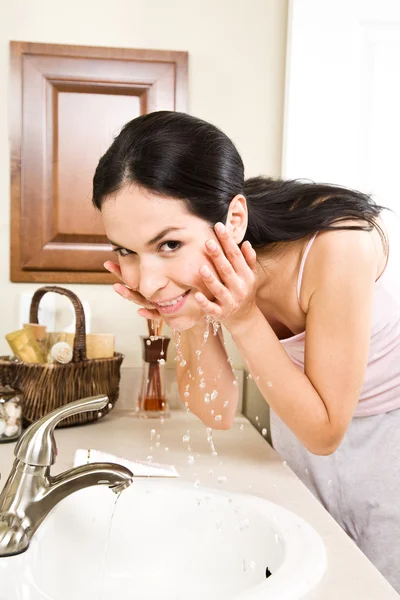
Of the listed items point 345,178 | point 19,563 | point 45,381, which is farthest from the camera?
point 345,178

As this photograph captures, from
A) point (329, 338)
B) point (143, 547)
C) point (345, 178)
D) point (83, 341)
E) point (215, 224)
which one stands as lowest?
point (143, 547)

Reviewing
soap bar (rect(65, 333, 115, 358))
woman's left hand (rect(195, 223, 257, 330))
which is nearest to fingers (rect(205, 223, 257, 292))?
woman's left hand (rect(195, 223, 257, 330))

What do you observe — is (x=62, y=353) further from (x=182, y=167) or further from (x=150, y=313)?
(x=182, y=167)

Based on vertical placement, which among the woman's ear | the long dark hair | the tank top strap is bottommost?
the tank top strap

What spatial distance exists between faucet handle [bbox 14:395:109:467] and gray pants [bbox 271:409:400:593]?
A: 0.68 m

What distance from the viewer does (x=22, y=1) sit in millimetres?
1765

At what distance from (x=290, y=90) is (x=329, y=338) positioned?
0.88 m

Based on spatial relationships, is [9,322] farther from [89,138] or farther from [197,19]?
[197,19]

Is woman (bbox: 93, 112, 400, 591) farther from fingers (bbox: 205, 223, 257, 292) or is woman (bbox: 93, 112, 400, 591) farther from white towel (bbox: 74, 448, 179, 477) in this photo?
white towel (bbox: 74, 448, 179, 477)

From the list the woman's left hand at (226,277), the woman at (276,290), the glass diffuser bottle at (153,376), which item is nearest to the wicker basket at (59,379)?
the glass diffuser bottle at (153,376)

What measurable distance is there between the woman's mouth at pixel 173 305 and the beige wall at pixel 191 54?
761mm

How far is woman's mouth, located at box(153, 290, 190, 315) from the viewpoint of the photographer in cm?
→ 108

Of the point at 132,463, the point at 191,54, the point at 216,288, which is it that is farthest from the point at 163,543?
the point at 191,54

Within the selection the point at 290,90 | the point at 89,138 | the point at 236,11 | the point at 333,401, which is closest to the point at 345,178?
the point at 290,90
